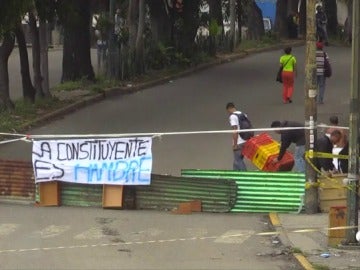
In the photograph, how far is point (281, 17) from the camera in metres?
53.3

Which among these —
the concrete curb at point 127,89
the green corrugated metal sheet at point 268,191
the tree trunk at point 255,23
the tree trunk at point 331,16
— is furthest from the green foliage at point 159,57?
the tree trunk at point 331,16

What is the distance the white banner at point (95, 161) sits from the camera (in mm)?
14586

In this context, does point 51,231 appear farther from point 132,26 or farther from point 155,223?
point 132,26

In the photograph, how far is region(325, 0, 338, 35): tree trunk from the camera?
2256 inches

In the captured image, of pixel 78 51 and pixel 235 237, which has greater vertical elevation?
pixel 78 51

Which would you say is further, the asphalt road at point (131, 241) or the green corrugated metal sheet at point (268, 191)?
the green corrugated metal sheet at point (268, 191)

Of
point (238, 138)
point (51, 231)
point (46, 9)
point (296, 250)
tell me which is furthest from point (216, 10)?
point (296, 250)

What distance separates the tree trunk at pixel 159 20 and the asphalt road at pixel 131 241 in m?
23.2

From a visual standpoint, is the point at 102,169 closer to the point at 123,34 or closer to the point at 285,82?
the point at 285,82

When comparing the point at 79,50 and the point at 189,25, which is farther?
the point at 189,25

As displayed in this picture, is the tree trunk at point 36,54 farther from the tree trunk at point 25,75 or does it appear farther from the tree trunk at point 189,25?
the tree trunk at point 189,25

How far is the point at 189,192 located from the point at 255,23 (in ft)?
125

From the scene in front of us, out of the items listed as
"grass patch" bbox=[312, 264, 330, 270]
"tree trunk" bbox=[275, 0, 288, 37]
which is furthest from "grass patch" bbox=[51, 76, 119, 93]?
"tree trunk" bbox=[275, 0, 288, 37]

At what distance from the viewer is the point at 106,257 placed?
11055mm
